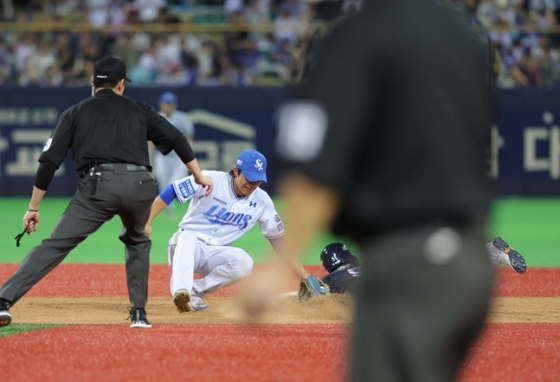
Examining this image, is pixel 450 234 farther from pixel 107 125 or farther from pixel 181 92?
pixel 181 92

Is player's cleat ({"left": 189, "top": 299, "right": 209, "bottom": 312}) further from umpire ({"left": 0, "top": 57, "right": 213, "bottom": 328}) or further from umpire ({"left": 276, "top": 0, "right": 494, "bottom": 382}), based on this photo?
umpire ({"left": 276, "top": 0, "right": 494, "bottom": 382})

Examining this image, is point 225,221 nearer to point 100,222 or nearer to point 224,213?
point 224,213

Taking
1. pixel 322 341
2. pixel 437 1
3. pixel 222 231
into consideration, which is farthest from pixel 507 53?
pixel 437 1

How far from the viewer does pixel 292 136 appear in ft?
9.51

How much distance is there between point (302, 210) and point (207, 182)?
560 cm

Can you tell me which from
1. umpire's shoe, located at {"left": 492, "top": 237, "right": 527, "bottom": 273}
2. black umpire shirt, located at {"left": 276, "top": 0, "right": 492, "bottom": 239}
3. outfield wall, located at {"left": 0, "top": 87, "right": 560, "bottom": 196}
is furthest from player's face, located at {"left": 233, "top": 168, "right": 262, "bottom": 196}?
outfield wall, located at {"left": 0, "top": 87, "right": 560, "bottom": 196}

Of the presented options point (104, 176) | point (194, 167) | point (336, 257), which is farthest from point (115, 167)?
point (336, 257)

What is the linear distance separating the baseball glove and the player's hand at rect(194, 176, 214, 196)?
111 cm

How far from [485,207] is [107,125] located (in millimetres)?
5274

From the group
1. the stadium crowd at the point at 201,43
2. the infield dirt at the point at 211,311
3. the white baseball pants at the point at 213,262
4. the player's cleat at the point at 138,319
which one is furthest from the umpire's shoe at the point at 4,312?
the stadium crowd at the point at 201,43

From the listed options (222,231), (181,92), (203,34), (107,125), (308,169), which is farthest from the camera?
(203,34)

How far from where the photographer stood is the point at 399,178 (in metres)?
2.96

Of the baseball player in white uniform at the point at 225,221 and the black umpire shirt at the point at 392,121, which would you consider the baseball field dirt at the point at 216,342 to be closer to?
the baseball player in white uniform at the point at 225,221

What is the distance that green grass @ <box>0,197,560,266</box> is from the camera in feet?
46.3
